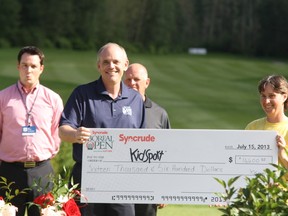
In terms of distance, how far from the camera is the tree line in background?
62.4 meters

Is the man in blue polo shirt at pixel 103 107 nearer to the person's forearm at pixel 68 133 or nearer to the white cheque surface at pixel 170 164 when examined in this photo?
the person's forearm at pixel 68 133

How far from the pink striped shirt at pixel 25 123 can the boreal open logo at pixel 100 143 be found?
0.99 meters

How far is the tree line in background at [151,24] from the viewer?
2456 inches

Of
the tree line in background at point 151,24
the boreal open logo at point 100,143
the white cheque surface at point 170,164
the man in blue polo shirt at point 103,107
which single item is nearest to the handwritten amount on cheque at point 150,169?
the white cheque surface at point 170,164

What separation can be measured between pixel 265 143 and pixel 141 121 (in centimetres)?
92

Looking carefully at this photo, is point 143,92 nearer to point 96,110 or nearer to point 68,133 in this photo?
point 96,110

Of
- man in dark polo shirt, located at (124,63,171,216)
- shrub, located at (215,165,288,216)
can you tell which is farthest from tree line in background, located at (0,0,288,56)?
shrub, located at (215,165,288,216)

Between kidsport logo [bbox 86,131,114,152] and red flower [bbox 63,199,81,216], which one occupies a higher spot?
kidsport logo [bbox 86,131,114,152]

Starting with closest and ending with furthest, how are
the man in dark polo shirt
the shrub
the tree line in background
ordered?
1. the shrub
2. the man in dark polo shirt
3. the tree line in background

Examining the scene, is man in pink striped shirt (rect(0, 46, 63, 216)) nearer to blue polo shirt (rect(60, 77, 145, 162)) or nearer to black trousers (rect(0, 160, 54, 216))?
black trousers (rect(0, 160, 54, 216))

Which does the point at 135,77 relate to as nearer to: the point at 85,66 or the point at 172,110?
the point at 172,110

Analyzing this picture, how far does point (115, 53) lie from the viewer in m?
5.45

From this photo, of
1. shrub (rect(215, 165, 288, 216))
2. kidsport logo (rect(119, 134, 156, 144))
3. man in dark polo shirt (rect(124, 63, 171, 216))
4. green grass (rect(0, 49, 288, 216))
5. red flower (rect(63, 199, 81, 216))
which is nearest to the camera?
shrub (rect(215, 165, 288, 216))

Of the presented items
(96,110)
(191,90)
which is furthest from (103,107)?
(191,90)
